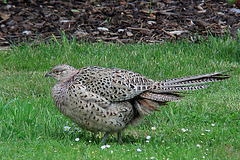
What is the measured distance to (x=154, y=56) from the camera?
25.7 ft

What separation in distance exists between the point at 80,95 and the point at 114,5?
5.85 metres

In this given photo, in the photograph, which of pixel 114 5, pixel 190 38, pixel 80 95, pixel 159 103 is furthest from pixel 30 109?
pixel 114 5

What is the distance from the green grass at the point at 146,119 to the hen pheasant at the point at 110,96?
1.06 ft

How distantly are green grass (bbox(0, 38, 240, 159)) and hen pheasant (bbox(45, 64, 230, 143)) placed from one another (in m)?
0.32

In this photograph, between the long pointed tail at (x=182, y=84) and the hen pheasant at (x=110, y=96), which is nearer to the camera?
the hen pheasant at (x=110, y=96)

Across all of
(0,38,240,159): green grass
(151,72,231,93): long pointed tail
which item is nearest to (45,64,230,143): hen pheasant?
(151,72,231,93): long pointed tail

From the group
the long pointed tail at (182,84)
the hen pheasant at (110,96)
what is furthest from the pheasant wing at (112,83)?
the long pointed tail at (182,84)

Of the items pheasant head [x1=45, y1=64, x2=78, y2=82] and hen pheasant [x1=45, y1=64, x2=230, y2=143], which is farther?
pheasant head [x1=45, y1=64, x2=78, y2=82]

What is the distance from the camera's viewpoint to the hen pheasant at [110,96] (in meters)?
4.78

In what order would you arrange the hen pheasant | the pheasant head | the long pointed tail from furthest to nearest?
the pheasant head
the long pointed tail
the hen pheasant

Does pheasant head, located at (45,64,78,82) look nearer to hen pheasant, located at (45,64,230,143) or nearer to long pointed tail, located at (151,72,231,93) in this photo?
hen pheasant, located at (45,64,230,143)

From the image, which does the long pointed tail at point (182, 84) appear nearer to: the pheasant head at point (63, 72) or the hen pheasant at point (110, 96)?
the hen pheasant at point (110, 96)

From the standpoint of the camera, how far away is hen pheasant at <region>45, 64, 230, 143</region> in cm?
478

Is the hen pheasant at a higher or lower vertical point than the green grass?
higher
